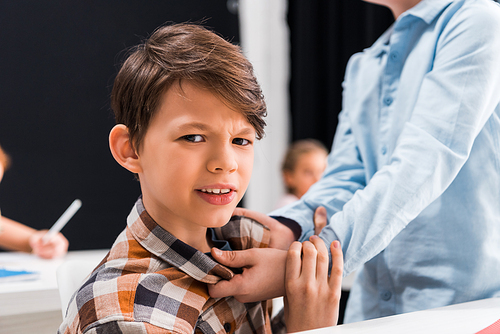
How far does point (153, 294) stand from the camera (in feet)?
1.61

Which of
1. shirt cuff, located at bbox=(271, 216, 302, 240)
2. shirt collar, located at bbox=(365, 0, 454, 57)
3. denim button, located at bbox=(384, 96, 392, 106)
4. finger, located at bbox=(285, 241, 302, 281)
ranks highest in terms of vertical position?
shirt collar, located at bbox=(365, 0, 454, 57)

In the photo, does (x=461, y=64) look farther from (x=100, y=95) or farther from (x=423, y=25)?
(x=100, y=95)

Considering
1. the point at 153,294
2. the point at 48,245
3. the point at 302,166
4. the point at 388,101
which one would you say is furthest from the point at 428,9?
the point at 302,166

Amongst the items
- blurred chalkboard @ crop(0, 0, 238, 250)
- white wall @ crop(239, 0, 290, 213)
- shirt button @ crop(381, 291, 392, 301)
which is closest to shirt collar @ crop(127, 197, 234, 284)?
shirt button @ crop(381, 291, 392, 301)

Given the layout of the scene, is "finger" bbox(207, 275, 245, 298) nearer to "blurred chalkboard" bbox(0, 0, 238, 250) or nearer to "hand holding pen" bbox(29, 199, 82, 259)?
"hand holding pen" bbox(29, 199, 82, 259)

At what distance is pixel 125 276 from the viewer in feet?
1.63

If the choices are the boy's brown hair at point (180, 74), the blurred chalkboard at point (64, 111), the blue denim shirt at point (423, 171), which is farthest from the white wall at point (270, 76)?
the boy's brown hair at point (180, 74)

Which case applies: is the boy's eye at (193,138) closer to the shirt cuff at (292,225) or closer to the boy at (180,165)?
the boy at (180,165)

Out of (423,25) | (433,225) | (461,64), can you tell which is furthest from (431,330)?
(423,25)

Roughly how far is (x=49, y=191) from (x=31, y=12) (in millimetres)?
1017

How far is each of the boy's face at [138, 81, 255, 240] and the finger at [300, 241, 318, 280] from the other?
12 cm

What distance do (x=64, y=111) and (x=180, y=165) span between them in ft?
6.87

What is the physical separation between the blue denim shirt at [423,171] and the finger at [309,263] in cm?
7

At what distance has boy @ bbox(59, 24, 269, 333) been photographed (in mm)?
510
